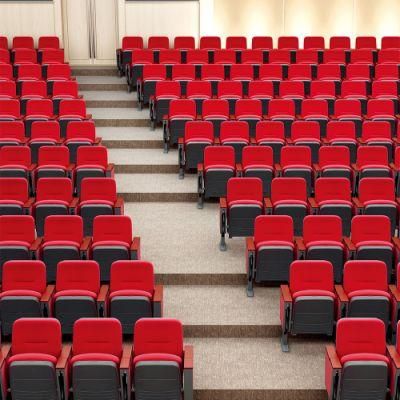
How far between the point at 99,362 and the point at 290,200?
0.95 metres

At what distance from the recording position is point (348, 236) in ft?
8.39

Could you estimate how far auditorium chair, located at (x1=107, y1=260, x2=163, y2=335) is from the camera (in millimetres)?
2041

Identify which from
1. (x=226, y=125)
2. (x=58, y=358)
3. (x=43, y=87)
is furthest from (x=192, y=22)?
(x=58, y=358)

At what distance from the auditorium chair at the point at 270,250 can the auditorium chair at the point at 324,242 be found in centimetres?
4

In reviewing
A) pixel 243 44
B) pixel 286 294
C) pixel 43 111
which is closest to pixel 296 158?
pixel 286 294

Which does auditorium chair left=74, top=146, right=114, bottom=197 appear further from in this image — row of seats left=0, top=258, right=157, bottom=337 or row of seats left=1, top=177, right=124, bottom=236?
row of seats left=0, top=258, right=157, bottom=337

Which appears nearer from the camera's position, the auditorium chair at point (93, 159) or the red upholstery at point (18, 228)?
the red upholstery at point (18, 228)

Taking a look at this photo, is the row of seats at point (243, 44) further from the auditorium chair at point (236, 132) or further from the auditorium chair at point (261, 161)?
the auditorium chair at point (261, 161)

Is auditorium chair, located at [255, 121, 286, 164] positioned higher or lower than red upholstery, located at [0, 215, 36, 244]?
higher

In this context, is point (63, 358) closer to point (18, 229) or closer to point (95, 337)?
point (95, 337)

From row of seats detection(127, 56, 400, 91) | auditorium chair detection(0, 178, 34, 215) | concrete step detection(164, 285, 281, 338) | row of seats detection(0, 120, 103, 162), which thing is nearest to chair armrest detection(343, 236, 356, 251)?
concrete step detection(164, 285, 281, 338)

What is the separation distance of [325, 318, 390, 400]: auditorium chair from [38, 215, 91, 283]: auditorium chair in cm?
76

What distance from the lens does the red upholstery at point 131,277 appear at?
2.08 metres

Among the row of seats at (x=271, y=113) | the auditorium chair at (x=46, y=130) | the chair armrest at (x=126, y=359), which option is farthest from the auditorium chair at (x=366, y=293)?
the auditorium chair at (x=46, y=130)
